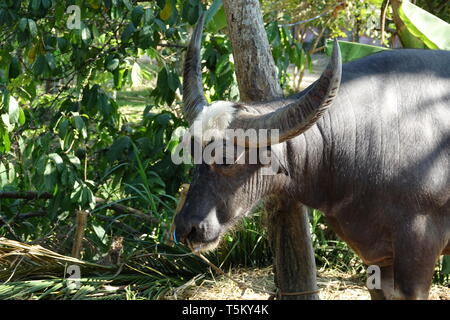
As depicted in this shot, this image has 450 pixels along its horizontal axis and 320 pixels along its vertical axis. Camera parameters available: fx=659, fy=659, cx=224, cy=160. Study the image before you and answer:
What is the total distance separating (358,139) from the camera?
10.7 ft

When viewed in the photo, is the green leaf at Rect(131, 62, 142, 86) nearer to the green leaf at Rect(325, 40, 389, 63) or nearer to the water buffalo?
the green leaf at Rect(325, 40, 389, 63)

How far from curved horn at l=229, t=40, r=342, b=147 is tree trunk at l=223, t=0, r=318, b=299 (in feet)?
2.09

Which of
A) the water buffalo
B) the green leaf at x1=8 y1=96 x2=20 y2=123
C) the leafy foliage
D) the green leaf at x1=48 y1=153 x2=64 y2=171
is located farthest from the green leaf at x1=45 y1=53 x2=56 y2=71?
the water buffalo

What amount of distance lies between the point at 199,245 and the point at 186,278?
4.74 ft

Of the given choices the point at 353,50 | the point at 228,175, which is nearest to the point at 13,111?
the point at 228,175

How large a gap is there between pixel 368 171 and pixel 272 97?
82cm

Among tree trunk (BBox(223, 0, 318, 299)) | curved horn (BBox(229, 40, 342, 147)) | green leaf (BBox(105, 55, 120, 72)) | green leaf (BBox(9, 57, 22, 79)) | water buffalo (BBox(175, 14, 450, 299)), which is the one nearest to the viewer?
curved horn (BBox(229, 40, 342, 147))

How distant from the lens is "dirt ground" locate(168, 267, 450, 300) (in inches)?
171

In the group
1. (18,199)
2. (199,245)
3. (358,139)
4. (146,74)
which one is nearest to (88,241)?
(18,199)

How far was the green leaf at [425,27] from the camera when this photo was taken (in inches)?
186

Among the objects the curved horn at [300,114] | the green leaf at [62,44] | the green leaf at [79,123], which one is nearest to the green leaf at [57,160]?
the green leaf at [79,123]

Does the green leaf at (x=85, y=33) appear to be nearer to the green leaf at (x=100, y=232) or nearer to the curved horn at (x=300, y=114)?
the green leaf at (x=100, y=232)

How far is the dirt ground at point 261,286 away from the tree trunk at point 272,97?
421mm
